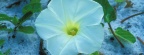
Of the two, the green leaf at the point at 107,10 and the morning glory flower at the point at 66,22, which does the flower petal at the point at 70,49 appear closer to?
the morning glory flower at the point at 66,22

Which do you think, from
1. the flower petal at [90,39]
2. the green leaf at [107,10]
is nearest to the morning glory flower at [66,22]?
the flower petal at [90,39]

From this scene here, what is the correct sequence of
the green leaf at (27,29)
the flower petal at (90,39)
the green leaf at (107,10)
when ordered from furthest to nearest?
the green leaf at (27,29) < the green leaf at (107,10) < the flower petal at (90,39)

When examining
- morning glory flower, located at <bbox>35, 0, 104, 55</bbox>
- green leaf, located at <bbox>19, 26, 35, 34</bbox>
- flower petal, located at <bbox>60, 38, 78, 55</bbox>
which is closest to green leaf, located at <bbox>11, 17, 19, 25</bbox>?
green leaf, located at <bbox>19, 26, 35, 34</bbox>

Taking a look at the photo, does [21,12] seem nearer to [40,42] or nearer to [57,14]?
[40,42]

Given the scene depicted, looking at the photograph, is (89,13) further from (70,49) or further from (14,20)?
(14,20)

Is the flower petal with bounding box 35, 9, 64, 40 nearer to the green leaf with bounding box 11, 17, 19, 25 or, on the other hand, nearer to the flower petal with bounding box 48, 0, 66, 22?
the flower petal with bounding box 48, 0, 66, 22

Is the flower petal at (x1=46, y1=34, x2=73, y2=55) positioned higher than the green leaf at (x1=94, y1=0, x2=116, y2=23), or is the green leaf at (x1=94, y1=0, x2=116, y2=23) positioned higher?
the green leaf at (x1=94, y1=0, x2=116, y2=23)

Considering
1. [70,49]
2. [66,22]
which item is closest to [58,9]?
[66,22]
